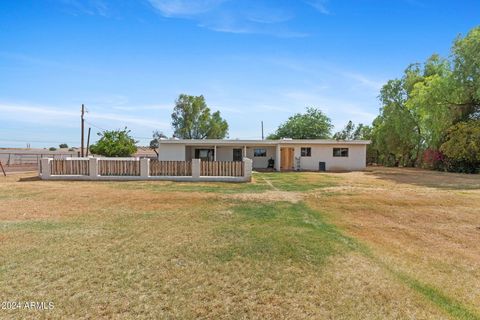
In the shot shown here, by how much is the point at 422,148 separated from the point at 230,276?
118 ft

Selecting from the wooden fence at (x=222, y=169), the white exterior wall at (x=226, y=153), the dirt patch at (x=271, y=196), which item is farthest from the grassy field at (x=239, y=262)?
the white exterior wall at (x=226, y=153)

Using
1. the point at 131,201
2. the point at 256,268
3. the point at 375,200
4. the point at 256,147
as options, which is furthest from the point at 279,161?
the point at 256,268

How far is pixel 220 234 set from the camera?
18.9 feet

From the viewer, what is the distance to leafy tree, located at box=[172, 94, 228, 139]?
45.6 metres

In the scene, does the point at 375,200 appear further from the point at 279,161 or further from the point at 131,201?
the point at 279,161

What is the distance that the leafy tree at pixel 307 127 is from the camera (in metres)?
40.7

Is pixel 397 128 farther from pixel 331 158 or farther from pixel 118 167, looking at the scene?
pixel 118 167

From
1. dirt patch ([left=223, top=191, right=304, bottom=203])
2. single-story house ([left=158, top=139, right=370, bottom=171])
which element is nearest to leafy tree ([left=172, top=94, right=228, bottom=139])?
single-story house ([left=158, top=139, right=370, bottom=171])

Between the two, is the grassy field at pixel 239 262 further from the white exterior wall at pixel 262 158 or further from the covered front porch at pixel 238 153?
the white exterior wall at pixel 262 158

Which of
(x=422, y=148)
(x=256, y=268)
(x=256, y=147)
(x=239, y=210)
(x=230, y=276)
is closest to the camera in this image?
(x=230, y=276)

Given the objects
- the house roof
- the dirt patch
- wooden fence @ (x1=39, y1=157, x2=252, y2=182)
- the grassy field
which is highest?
the house roof

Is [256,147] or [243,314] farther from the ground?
[256,147]

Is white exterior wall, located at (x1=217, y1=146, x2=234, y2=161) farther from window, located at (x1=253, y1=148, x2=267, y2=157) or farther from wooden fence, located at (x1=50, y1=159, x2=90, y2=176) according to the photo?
wooden fence, located at (x1=50, y1=159, x2=90, y2=176)

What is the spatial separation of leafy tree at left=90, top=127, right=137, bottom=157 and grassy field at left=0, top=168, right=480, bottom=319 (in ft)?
69.2
